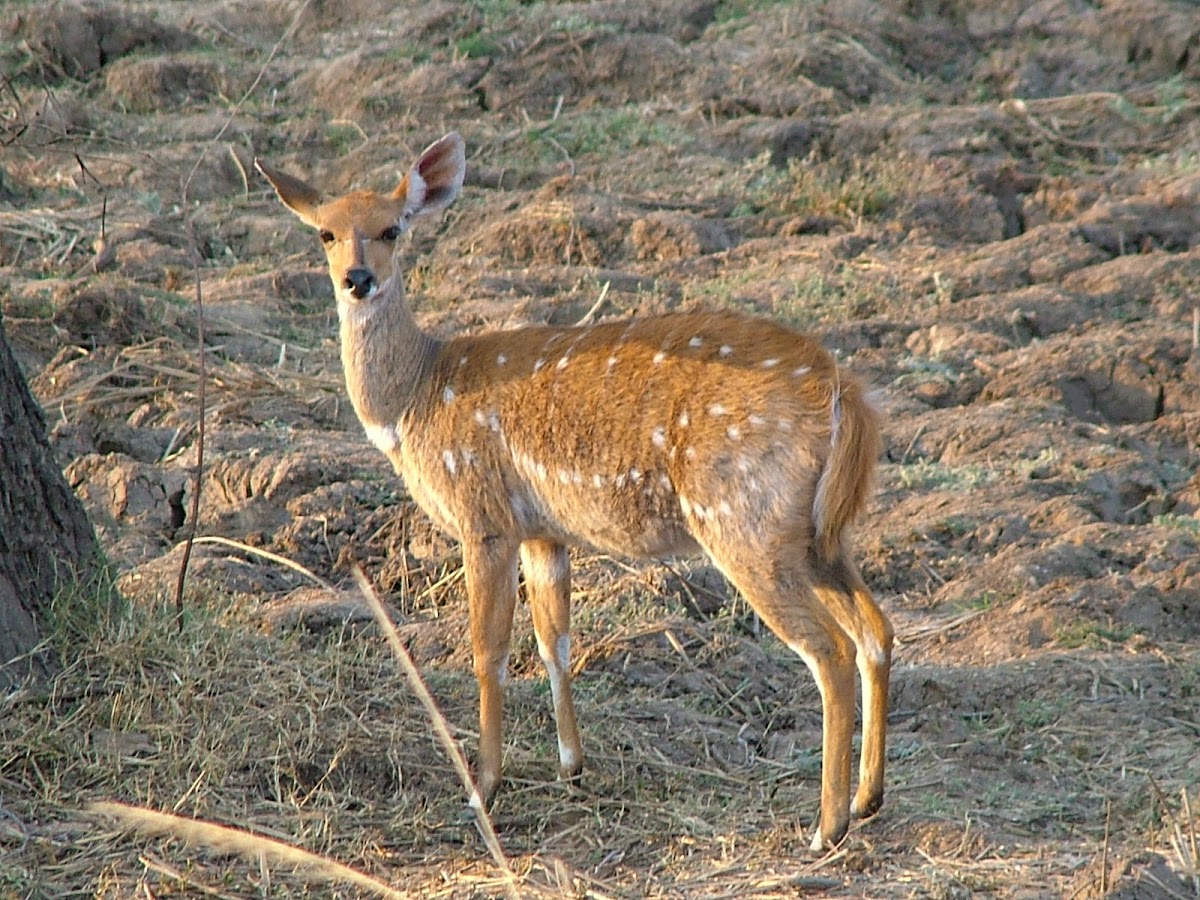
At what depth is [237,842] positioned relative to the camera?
3.82 m

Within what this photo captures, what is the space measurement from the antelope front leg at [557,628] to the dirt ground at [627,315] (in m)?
0.10

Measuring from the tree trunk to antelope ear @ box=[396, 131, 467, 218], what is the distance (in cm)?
136

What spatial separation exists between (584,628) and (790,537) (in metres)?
1.65

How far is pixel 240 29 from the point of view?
14.1 meters

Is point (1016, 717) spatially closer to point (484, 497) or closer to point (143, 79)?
point (484, 497)

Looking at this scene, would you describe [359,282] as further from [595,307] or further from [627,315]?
[627,315]

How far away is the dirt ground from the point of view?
492cm

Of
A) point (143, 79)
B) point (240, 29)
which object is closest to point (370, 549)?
point (143, 79)

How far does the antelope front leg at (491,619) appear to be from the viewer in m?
5.33

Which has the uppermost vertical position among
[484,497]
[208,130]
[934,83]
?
[484,497]

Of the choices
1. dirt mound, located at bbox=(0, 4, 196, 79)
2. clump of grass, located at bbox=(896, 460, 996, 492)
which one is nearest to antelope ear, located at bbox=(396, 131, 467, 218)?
clump of grass, located at bbox=(896, 460, 996, 492)

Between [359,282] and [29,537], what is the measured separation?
1284 mm

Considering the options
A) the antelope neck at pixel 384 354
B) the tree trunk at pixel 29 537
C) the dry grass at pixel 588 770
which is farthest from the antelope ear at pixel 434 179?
the dry grass at pixel 588 770

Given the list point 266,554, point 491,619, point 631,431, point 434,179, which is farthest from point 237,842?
point 266,554
